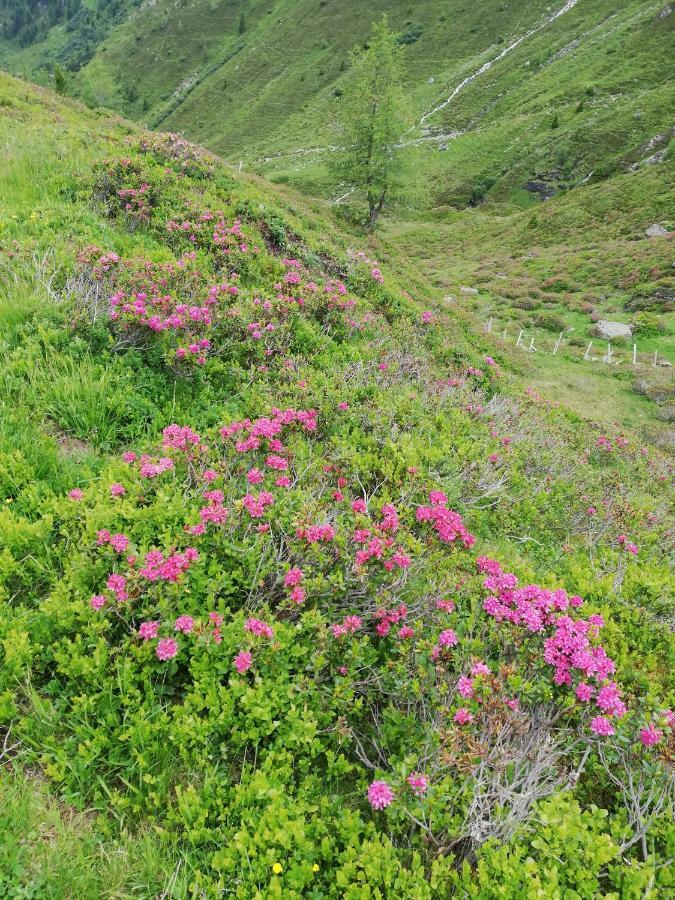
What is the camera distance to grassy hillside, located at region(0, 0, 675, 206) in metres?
82.4

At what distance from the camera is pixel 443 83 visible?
131 meters

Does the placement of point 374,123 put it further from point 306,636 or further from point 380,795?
point 380,795

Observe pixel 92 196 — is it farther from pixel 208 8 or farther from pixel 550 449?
pixel 208 8

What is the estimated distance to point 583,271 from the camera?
43.8 m

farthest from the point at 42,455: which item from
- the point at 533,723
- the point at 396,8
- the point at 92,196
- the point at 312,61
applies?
the point at 396,8

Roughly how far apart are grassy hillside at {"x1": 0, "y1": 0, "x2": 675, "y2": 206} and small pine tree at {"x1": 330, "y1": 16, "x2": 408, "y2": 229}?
221 centimetres

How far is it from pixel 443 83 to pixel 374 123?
13000cm

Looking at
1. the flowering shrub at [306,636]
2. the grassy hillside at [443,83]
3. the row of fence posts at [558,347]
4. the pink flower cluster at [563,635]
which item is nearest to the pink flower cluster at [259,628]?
A: the flowering shrub at [306,636]

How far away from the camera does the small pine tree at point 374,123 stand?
33062 millimetres

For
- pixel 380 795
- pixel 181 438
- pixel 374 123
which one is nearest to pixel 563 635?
pixel 380 795

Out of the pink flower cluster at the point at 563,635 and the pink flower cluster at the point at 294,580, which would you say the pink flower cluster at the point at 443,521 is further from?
the pink flower cluster at the point at 294,580

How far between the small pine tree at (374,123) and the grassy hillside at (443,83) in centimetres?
221

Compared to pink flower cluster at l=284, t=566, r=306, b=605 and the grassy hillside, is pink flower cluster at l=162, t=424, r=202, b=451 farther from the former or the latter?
the grassy hillside

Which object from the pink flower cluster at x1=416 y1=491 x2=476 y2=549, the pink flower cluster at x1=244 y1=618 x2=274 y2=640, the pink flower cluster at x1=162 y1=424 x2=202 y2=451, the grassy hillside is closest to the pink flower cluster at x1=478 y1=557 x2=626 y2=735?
the pink flower cluster at x1=416 y1=491 x2=476 y2=549
